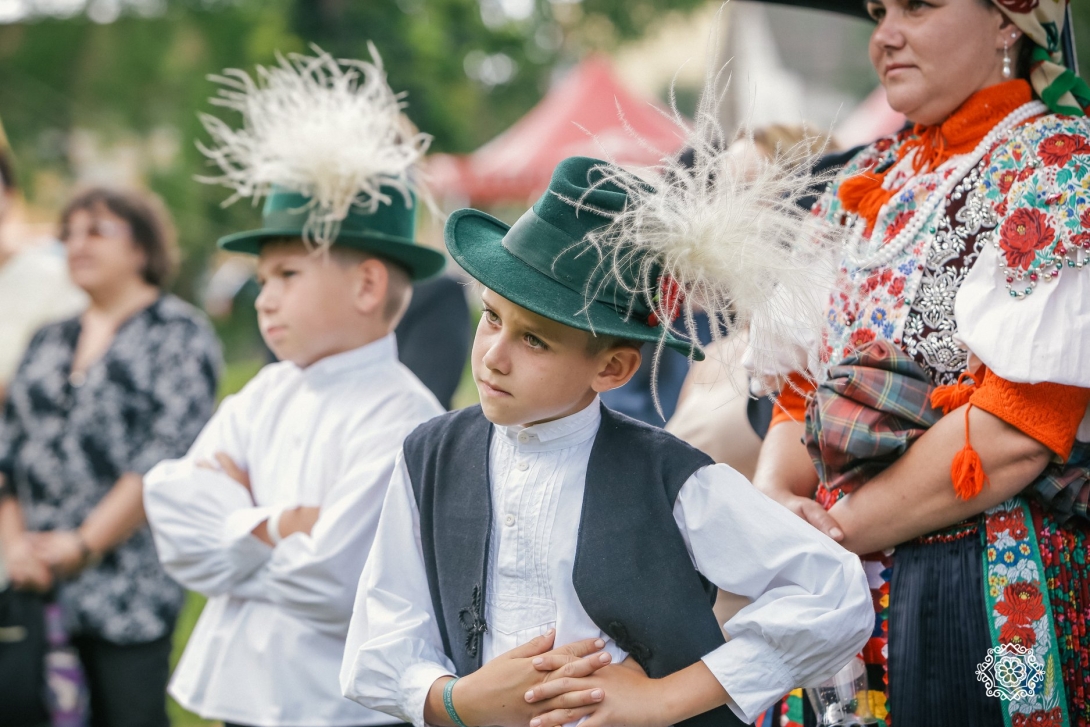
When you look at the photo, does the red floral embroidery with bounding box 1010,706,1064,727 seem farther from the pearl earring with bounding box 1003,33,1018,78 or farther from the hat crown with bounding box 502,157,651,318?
the pearl earring with bounding box 1003,33,1018,78

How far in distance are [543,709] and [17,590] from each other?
8.71 ft

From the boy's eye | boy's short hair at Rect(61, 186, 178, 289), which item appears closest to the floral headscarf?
the boy's eye

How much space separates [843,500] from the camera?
6.68 ft

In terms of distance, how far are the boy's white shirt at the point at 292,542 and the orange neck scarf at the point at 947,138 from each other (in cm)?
114

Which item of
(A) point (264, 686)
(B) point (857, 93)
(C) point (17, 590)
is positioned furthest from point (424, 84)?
(A) point (264, 686)

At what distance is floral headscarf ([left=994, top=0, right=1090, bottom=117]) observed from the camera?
6.54 feet

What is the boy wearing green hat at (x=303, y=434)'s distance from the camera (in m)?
2.54

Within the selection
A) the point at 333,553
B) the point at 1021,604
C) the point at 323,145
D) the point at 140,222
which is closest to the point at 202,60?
the point at 140,222

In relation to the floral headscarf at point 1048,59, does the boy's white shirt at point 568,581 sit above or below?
below

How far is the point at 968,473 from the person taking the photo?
1.86 meters

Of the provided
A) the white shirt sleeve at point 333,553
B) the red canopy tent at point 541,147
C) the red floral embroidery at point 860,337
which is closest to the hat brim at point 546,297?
the red floral embroidery at point 860,337

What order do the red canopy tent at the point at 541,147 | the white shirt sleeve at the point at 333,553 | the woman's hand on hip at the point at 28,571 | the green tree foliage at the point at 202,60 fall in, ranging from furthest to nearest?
the green tree foliage at the point at 202,60 < the red canopy tent at the point at 541,147 < the woman's hand on hip at the point at 28,571 < the white shirt sleeve at the point at 333,553

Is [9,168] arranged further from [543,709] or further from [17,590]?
[543,709]

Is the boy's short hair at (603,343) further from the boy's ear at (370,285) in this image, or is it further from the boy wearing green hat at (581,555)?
the boy's ear at (370,285)
